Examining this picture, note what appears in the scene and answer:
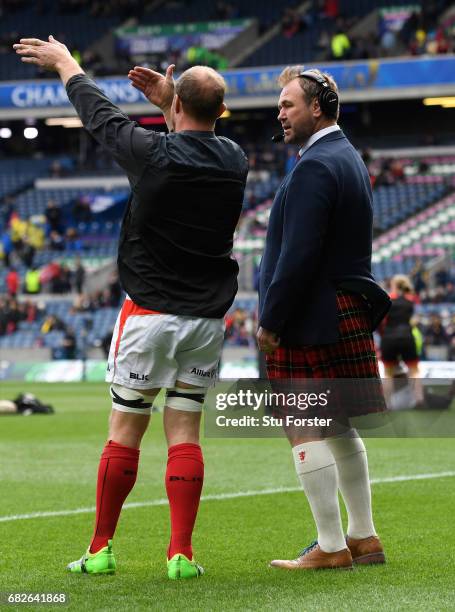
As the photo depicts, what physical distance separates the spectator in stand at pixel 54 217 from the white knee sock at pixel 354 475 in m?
33.6

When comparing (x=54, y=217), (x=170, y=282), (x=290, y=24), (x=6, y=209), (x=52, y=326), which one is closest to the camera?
(x=170, y=282)

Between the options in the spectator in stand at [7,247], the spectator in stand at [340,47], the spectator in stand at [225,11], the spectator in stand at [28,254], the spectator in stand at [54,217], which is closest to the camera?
the spectator in stand at [28,254]

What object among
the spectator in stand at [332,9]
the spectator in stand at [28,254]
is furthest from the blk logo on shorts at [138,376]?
the spectator in stand at [332,9]

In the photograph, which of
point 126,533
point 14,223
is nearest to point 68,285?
point 14,223

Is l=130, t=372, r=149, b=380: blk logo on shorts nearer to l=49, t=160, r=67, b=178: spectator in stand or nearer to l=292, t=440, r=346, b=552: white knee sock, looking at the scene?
l=292, t=440, r=346, b=552: white knee sock

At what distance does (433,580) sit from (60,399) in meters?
16.7

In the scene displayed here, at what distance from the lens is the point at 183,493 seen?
5.01 m

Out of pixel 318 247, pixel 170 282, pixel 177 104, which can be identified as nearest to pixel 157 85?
pixel 177 104

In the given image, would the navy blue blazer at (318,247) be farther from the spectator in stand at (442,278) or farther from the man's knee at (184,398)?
the spectator in stand at (442,278)

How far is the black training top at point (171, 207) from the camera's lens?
4.98 meters

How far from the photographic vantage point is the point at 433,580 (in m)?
4.90

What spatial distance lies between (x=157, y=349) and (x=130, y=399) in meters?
0.24

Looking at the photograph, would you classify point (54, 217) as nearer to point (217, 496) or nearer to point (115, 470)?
point (217, 496)

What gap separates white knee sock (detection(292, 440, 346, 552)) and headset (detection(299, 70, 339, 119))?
142 cm
